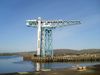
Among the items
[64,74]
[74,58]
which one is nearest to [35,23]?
[74,58]

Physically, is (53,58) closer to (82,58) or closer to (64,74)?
(82,58)

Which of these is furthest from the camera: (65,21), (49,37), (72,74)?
(49,37)

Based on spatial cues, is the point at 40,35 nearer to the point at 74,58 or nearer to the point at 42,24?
the point at 42,24

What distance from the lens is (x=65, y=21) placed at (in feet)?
200

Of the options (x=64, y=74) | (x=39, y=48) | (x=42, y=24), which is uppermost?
(x=42, y=24)

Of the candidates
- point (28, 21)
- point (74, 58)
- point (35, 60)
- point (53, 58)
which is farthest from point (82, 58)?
point (28, 21)

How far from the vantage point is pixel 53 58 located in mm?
66500

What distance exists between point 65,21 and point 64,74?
3632 cm

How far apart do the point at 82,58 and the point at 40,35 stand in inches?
684

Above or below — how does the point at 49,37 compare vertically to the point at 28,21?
below

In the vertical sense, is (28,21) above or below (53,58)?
above

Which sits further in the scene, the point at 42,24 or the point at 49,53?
the point at 49,53

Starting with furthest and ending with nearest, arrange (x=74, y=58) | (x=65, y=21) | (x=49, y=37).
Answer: (x=74, y=58) < (x=49, y=37) < (x=65, y=21)

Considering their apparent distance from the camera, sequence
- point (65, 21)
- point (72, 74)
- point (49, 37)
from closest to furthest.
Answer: point (72, 74), point (65, 21), point (49, 37)
